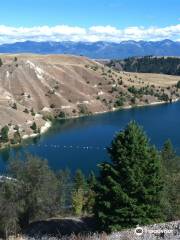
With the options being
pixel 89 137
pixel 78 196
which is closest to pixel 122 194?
Result: pixel 78 196

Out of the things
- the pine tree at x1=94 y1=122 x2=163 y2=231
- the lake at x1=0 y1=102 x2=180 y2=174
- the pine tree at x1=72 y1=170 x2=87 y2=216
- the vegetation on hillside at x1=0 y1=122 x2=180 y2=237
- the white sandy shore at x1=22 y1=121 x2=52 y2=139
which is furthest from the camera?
the white sandy shore at x1=22 y1=121 x2=52 y2=139

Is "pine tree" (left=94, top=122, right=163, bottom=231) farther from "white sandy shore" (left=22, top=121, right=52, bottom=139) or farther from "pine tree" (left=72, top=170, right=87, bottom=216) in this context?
"white sandy shore" (left=22, top=121, right=52, bottom=139)

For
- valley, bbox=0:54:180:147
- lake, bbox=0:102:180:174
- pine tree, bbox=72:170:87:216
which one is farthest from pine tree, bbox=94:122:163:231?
valley, bbox=0:54:180:147

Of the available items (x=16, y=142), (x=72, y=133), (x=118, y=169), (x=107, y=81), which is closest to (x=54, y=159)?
(x=16, y=142)

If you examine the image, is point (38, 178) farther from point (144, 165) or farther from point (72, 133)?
point (72, 133)

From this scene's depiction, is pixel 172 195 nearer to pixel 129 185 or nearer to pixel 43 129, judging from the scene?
pixel 129 185

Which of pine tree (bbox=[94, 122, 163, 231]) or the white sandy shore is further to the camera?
the white sandy shore
